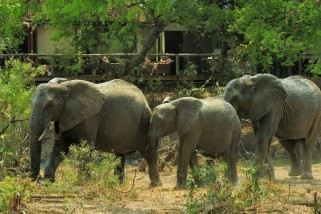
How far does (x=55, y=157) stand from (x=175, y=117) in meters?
2.17

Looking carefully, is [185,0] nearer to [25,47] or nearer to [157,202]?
[25,47]

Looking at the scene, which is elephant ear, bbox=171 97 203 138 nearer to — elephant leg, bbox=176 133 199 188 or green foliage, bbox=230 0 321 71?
elephant leg, bbox=176 133 199 188

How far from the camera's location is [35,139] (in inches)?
562

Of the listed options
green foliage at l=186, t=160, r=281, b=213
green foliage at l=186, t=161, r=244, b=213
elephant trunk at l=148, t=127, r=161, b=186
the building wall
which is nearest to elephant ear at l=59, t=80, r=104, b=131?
elephant trunk at l=148, t=127, r=161, b=186

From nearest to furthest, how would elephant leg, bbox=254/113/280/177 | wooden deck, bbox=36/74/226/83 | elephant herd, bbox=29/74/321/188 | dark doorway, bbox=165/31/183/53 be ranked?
elephant herd, bbox=29/74/321/188
elephant leg, bbox=254/113/280/177
wooden deck, bbox=36/74/226/83
dark doorway, bbox=165/31/183/53

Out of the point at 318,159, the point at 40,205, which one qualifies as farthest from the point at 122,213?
the point at 318,159

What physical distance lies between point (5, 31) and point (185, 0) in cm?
550

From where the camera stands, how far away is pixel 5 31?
26.8 metres

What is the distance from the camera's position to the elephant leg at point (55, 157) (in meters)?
14.9

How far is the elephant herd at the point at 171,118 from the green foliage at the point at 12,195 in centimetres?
373

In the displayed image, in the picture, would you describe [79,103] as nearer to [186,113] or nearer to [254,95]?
[186,113]

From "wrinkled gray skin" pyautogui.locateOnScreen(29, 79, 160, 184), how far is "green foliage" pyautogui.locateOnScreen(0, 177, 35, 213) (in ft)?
12.3

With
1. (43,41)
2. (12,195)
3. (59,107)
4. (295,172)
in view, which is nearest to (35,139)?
(59,107)

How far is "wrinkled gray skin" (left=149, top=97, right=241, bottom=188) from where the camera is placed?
15156 mm
